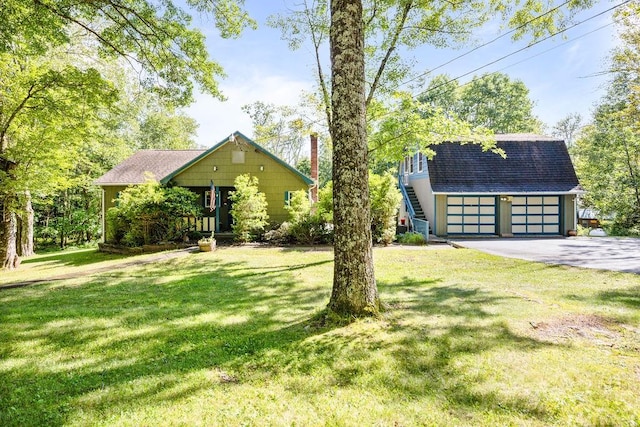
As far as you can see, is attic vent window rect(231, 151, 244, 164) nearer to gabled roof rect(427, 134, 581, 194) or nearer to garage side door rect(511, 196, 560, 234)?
gabled roof rect(427, 134, 581, 194)

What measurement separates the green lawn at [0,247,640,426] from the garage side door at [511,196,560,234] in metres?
11.8

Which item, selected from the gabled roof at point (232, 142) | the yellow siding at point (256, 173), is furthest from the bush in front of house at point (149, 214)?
the yellow siding at point (256, 173)

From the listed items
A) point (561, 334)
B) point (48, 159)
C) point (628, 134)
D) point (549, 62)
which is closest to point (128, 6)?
point (48, 159)

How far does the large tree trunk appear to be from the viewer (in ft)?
14.6

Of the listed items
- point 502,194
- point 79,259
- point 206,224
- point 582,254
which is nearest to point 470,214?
point 502,194

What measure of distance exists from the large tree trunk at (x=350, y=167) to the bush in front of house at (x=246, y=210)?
1044 centimetres

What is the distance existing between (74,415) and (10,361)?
5.44ft

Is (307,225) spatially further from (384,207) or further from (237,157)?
(237,157)

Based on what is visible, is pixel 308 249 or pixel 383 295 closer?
pixel 383 295

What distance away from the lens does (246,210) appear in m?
14.6

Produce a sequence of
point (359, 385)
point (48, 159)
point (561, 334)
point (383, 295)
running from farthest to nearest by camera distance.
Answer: point (48, 159) → point (383, 295) → point (561, 334) → point (359, 385)

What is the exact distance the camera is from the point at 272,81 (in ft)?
57.7

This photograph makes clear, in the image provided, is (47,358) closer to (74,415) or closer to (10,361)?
(10,361)

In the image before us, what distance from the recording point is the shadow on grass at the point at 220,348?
2.81 metres
